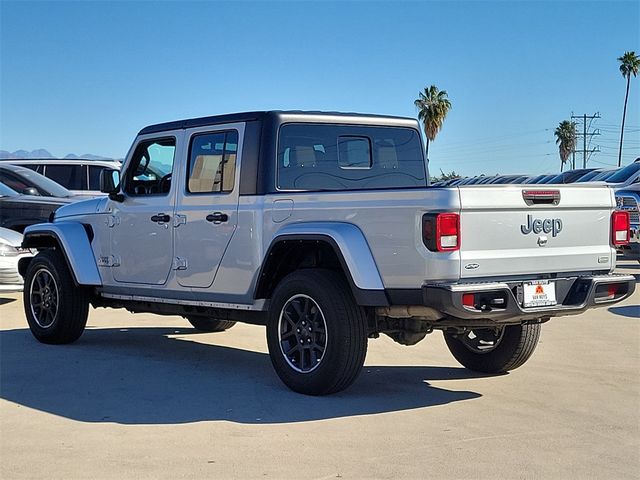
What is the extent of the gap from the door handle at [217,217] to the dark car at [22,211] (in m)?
6.93

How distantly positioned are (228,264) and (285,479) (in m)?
2.78

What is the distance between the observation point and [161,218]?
7.84 meters

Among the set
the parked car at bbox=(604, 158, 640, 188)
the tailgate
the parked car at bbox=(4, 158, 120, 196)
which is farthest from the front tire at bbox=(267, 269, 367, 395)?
the parked car at bbox=(604, 158, 640, 188)

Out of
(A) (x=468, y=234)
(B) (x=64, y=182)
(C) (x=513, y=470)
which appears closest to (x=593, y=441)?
(C) (x=513, y=470)

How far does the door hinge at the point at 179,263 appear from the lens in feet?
24.9

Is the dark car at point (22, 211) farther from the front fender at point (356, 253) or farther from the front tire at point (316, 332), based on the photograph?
the front fender at point (356, 253)

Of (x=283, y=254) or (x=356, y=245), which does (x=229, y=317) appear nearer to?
(x=283, y=254)

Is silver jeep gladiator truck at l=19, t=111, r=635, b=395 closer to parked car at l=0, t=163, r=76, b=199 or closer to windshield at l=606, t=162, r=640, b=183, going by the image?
parked car at l=0, t=163, r=76, b=199

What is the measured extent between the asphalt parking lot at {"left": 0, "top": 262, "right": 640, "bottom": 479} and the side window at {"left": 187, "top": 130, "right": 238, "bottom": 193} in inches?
59.2

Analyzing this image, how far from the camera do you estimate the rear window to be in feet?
23.6

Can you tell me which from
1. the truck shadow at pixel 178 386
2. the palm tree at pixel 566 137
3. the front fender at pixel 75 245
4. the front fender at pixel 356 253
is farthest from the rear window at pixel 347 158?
the palm tree at pixel 566 137

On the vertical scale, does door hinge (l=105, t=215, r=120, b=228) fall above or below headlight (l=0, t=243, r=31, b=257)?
above

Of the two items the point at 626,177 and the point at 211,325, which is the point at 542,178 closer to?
the point at 626,177

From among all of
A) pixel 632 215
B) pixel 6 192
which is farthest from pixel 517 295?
pixel 6 192
